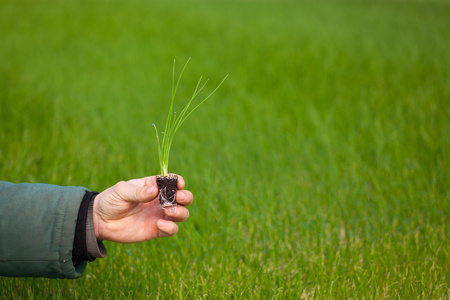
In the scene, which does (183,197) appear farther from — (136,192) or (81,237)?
(81,237)

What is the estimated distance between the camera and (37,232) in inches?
54.9

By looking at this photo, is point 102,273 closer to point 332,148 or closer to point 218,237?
point 218,237

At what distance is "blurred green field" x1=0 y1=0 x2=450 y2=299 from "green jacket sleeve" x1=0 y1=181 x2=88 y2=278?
0.39 m

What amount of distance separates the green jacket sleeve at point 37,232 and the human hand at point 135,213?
0.41ft

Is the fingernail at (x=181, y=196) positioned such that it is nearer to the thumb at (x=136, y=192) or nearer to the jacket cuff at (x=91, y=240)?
the thumb at (x=136, y=192)

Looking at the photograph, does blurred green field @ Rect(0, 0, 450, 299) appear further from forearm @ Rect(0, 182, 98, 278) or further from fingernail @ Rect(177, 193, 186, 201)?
fingernail @ Rect(177, 193, 186, 201)

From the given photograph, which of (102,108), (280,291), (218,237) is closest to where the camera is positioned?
→ (280,291)

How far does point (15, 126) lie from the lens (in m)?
3.56

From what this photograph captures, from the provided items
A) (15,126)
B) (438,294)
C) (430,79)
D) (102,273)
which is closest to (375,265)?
(438,294)

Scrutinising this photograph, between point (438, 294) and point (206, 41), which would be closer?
point (438, 294)

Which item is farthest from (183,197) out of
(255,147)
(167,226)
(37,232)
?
(255,147)

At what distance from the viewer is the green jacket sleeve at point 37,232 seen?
1.39m

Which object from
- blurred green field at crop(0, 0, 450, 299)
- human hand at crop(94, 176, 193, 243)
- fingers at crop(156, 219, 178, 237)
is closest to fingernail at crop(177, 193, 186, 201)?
human hand at crop(94, 176, 193, 243)

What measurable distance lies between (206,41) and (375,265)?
4715mm
